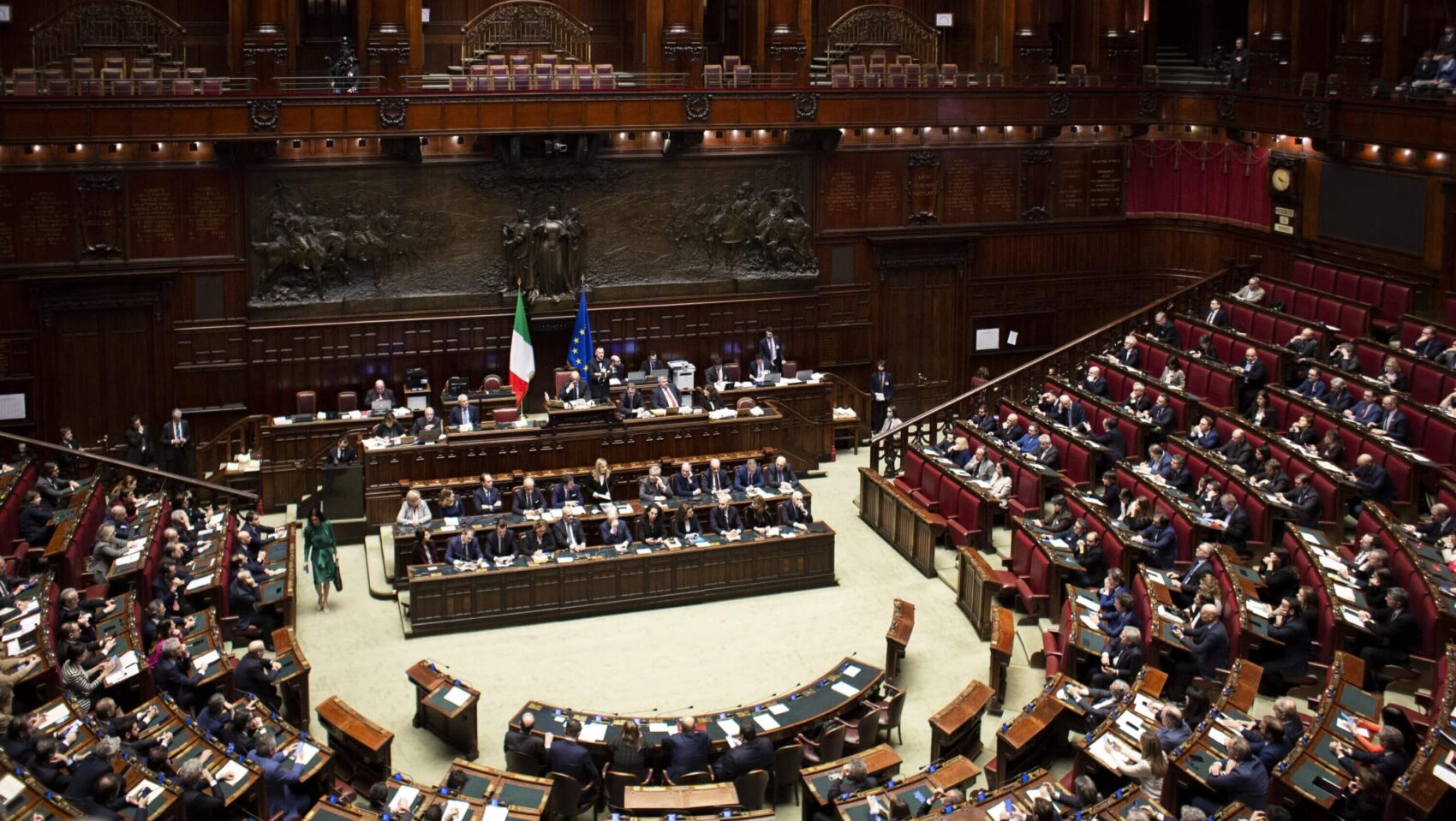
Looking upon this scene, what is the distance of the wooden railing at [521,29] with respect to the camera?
22.7m

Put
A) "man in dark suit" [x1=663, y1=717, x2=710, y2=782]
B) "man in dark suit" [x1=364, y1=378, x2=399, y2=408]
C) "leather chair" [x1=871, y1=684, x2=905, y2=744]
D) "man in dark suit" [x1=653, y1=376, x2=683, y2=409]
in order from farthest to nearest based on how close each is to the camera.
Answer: "man in dark suit" [x1=653, y1=376, x2=683, y2=409], "man in dark suit" [x1=364, y1=378, x2=399, y2=408], "leather chair" [x1=871, y1=684, x2=905, y2=744], "man in dark suit" [x1=663, y1=717, x2=710, y2=782]

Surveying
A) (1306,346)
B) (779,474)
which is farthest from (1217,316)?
(779,474)

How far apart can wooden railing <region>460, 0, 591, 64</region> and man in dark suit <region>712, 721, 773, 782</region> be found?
12.8m

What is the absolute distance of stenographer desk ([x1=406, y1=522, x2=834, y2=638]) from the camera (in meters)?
17.2

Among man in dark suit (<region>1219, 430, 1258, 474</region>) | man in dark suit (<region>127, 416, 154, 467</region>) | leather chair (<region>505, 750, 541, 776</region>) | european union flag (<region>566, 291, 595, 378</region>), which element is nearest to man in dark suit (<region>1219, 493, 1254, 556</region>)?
man in dark suit (<region>1219, 430, 1258, 474</region>)

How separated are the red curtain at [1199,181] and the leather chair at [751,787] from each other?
14660 mm

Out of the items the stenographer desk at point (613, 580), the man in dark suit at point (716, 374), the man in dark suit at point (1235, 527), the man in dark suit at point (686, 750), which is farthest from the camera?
the man in dark suit at point (716, 374)

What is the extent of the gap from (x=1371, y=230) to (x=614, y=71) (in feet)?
37.4

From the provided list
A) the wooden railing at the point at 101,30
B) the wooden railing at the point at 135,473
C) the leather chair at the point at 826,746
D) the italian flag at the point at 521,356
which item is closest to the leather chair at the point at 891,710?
the leather chair at the point at 826,746

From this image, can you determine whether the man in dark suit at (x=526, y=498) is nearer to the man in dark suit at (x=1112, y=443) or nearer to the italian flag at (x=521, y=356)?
the italian flag at (x=521, y=356)

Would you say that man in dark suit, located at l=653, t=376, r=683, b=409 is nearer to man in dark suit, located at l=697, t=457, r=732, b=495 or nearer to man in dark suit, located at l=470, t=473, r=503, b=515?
man in dark suit, located at l=697, t=457, r=732, b=495

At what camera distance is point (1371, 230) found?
70.7ft

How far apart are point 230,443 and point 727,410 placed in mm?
6904

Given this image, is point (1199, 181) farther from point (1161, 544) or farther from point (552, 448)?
point (552, 448)
